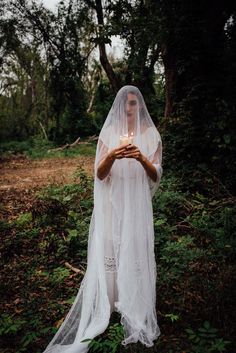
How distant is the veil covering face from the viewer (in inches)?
123

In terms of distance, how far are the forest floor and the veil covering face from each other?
4.18 meters

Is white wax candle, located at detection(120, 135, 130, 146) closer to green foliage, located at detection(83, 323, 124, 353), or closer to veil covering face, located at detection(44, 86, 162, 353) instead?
veil covering face, located at detection(44, 86, 162, 353)

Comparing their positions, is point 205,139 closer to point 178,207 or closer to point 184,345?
point 178,207

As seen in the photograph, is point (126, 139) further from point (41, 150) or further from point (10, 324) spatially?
point (41, 150)

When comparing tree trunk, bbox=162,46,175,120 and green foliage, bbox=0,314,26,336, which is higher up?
tree trunk, bbox=162,46,175,120

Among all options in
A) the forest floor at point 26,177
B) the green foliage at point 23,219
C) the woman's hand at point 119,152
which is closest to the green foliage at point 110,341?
the woman's hand at point 119,152

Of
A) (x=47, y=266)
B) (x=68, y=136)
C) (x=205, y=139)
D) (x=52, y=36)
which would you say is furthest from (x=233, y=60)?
(x=68, y=136)

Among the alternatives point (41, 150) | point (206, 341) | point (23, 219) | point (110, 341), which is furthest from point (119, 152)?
point (41, 150)

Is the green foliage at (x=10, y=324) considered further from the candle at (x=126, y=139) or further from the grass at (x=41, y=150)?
the grass at (x=41, y=150)

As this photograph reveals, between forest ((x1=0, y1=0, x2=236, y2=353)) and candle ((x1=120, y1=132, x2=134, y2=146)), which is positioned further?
forest ((x1=0, y1=0, x2=236, y2=353))

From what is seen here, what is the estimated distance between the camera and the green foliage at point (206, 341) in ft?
9.05

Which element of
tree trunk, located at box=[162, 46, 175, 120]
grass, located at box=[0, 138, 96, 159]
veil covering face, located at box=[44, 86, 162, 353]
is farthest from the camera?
grass, located at box=[0, 138, 96, 159]

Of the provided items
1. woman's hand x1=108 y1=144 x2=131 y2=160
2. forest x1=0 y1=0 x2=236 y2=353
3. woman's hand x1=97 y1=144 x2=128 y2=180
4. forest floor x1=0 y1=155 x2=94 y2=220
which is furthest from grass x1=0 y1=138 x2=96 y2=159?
woman's hand x1=108 y1=144 x2=131 y2=160

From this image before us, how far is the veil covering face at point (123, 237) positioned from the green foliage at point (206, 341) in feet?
1.13
